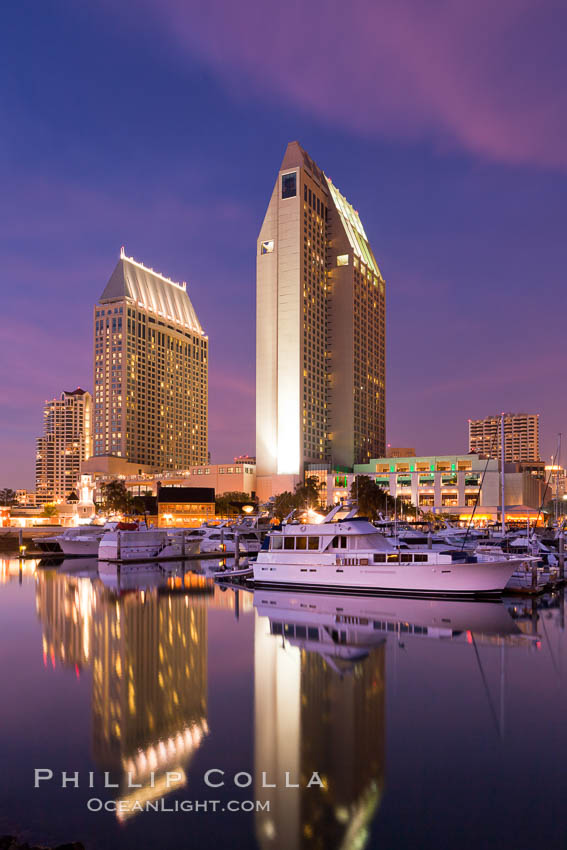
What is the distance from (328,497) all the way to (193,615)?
148636 millimetres

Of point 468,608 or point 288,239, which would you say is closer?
point 468,608

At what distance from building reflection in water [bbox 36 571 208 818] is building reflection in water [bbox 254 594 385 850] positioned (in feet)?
7.97

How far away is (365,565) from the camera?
46406 millimetres

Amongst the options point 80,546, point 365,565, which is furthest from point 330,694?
point 80,546

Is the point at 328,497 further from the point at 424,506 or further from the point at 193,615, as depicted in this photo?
the point at 193,615

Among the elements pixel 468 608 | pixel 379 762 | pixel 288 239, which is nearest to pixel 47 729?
pixel 379 762

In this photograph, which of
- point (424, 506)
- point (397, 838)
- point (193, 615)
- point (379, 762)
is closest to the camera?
point (397, 838)

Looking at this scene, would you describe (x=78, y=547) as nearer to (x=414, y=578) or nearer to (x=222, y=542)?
(x=222, y=542)

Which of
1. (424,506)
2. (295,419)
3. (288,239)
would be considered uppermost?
(288,239)

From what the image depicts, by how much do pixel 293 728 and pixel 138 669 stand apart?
10.1m

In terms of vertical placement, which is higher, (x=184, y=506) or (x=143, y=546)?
(x=143, y=546)

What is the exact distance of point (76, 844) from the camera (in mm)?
12258

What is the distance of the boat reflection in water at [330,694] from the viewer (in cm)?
1402

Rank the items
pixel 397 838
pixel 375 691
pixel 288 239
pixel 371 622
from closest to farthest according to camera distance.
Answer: pixel 397 838 → pixel 375 691 → pixel 371 622 → pixel 288 239
